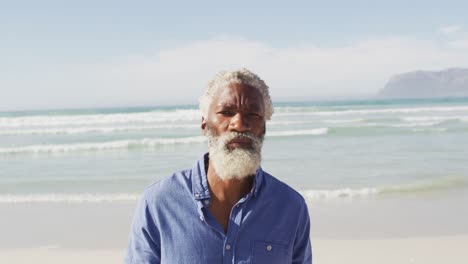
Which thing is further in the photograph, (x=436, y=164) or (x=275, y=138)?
(x=275, y=138)

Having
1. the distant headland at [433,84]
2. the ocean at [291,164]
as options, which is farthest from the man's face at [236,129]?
the distant headland at [433,84]

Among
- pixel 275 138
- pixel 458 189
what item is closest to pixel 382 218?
pixel 458 189

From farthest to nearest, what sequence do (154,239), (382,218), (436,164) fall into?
(436,164) < (382,218) < (154,239)

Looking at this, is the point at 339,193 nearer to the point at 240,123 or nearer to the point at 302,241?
the point at 302,241

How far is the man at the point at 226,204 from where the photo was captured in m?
1.83

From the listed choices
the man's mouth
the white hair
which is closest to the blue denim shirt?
the man's mouth

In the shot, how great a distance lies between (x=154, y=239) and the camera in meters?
1.88

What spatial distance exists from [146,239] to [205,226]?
0.22 meters

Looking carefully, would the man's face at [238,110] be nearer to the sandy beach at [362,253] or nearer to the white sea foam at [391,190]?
the sandy beach at [362,253]

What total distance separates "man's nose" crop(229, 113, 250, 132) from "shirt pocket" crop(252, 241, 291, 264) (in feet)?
1.31

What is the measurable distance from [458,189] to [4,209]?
7.51 metres

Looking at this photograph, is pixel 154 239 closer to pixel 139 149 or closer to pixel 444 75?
pixel 139 149

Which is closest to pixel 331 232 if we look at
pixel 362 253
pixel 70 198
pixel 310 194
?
pixel 362 253

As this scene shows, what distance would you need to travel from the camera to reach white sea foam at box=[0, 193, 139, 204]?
29.0ft
